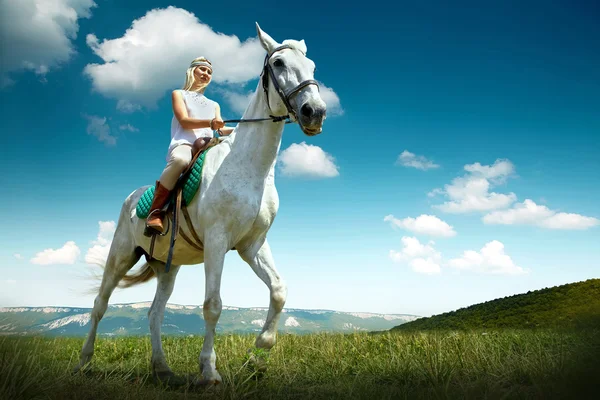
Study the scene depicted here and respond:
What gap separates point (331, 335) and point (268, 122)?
13.3 feet

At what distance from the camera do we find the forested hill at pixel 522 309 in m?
10.3

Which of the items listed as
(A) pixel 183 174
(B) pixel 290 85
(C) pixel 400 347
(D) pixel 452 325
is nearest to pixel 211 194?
(A) pixel 183 174

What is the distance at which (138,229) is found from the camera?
5488mm

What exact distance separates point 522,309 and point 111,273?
979 centimetres

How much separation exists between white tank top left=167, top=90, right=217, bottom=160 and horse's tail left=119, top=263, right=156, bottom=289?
1866 millimetres

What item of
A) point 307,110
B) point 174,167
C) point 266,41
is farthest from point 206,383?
point 266,41

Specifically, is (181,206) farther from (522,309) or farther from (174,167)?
(522,309)

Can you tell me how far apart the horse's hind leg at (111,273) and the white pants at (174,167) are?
1.43 meters

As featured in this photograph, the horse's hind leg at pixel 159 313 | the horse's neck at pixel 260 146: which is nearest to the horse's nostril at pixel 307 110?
the horse's neck at pixel 260 146

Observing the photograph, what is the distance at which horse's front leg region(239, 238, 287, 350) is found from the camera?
463 centimetres

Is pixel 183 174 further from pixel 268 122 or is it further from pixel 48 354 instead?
pixel 48 354

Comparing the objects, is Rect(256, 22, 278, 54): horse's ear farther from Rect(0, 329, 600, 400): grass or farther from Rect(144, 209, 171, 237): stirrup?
Rect(0, 329, 600, 400): grass

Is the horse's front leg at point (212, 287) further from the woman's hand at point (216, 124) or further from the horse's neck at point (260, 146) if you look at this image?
the woman's hand at point (216, 124)

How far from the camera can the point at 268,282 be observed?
4.67 meters
